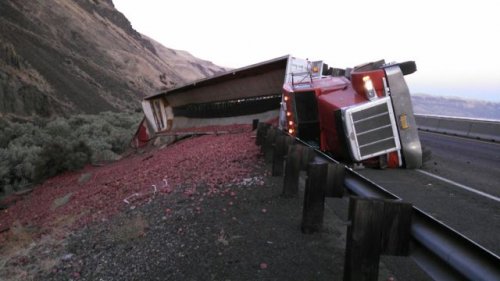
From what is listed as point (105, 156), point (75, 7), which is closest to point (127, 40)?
point (75, 7)

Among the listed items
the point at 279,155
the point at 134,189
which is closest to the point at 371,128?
the point at 279,155

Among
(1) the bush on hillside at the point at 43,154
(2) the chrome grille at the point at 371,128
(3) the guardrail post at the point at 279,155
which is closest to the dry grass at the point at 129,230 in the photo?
(3) the guardrail post at the point at 279,155

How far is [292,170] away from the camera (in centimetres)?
607

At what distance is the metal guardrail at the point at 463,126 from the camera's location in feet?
57.9

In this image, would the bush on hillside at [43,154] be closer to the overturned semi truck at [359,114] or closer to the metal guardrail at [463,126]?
the overturned semi truck at [359,114]

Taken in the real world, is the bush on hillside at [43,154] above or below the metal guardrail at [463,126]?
above

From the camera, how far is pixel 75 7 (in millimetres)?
68062

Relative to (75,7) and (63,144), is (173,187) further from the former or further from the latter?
(75,7)

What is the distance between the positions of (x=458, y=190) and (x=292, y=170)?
12.5 feet

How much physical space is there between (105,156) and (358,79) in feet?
44.3

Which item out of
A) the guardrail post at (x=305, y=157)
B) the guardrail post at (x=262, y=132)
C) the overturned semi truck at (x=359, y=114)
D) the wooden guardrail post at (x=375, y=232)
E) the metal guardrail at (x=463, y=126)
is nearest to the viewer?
the wooden guardrail post at (x=375, y=232)

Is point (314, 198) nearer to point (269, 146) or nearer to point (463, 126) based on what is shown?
point (269, 146)

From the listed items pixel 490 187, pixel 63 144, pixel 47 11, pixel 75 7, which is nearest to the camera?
pixel 490 187

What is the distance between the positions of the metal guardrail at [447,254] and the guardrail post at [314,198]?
5.20ft
